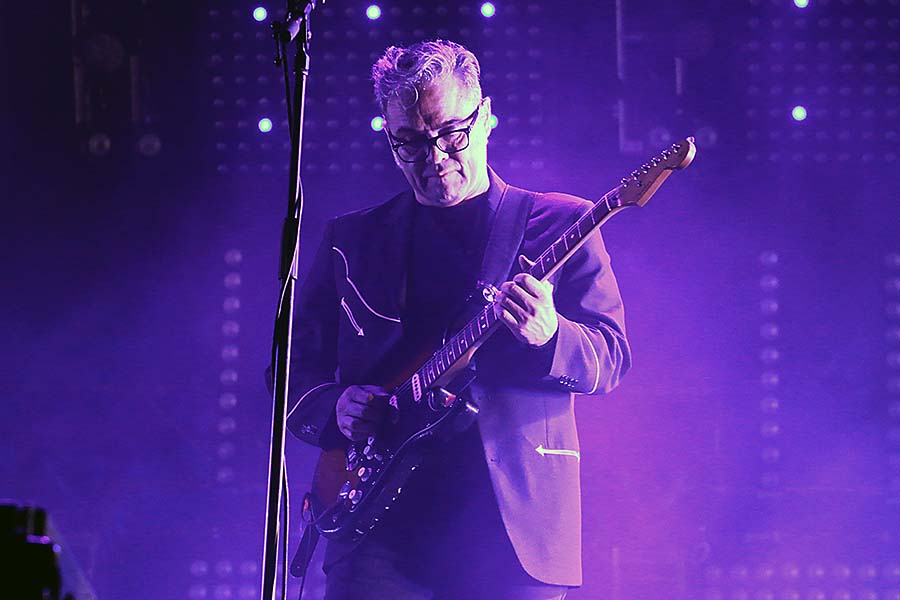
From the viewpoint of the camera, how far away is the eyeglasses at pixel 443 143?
127 inches

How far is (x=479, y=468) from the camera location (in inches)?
115

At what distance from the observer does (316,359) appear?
10.9 feet

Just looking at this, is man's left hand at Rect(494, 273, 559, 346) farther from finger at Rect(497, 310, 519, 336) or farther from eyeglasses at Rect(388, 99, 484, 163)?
eyeglasses at Rect(388, 99, 484, 163)

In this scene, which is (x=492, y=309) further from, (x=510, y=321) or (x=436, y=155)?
(x=436, y=155)

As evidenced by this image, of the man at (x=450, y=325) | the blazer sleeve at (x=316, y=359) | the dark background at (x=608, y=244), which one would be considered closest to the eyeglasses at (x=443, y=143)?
the man at (x=450, y=325)

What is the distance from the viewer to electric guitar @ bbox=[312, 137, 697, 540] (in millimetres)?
2859

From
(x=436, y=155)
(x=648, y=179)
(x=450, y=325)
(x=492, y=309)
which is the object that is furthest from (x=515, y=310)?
(x=436, y=155)

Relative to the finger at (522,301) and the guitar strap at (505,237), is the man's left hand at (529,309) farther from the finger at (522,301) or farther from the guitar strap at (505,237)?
the guitar strap at (505,237)

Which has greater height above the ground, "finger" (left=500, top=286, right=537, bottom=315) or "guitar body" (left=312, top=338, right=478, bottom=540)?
"finger" (left=500, top=286, right=537, bottom=315)

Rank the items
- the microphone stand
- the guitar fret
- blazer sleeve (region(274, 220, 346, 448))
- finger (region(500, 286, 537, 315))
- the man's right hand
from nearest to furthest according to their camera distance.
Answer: the microphone stand < finger (region(500, 286, 537, 315)) < the guitar fret < the man's right hand < blazer sleeve (region(274, 220, 346, 448))

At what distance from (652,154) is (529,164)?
0.43m

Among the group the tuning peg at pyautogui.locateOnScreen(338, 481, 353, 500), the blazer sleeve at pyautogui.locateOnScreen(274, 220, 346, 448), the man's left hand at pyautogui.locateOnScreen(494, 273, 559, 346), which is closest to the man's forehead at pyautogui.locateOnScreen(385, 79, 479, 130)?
the blazer sleeve at pyautogui.locateOnScreen(274, 220, 346, 448)

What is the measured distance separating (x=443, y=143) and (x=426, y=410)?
0.80 metres

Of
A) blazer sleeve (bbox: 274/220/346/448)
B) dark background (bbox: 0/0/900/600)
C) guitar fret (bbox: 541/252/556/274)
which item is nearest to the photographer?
guitar fret (bbox: 541/252/556/274)
